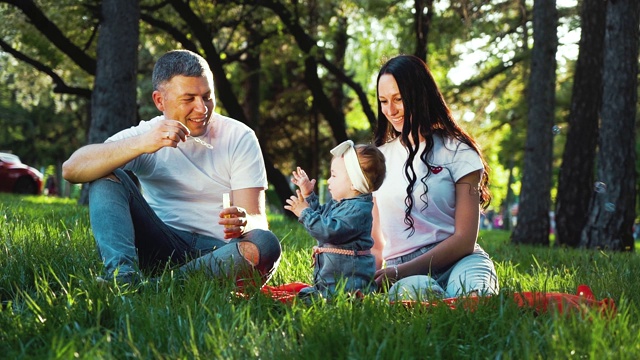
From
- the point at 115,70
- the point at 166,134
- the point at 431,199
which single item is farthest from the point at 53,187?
the point at 166,134

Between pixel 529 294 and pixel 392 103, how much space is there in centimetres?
161

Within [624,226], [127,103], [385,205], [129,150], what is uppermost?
[127,103]

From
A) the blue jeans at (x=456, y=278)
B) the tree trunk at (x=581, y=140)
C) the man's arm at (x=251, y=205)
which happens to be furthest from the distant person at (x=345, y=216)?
the tree trunk at (x=581, y=140)

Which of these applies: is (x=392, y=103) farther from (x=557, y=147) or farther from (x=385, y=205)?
(x=557, y=147)

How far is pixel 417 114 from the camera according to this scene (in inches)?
203

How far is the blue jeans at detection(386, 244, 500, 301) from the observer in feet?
15.0

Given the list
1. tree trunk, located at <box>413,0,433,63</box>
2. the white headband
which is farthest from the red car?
the white headband

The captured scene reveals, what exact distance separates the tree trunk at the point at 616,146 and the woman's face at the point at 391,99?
7.04 metres

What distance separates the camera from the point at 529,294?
158 inches

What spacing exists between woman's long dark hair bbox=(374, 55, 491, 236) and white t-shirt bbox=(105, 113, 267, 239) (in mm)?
852

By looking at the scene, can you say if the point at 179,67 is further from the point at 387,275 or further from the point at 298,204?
the point at 387,275

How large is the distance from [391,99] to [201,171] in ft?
3.90

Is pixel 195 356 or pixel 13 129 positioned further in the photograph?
pixel 13 129

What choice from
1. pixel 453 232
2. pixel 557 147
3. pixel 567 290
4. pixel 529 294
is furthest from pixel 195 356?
pixel 557 147
